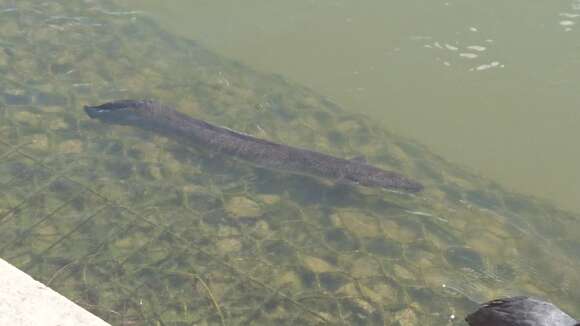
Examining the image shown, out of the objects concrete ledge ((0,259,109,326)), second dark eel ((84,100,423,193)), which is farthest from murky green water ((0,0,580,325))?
concrete ledge ((0,259,109,326))

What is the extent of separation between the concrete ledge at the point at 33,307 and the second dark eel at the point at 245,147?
3819mm

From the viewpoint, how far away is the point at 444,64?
11883mm

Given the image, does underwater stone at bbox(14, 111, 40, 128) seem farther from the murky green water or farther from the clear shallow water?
the clear shallow water

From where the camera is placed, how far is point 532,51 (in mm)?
12297

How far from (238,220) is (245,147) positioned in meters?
1.29

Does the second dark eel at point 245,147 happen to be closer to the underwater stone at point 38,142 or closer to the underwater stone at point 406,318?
the underwater stone at point 38,142

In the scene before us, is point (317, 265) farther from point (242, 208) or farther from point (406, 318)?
point (242, 208)

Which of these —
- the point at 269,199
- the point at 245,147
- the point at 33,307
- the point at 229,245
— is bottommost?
the point at 229,245

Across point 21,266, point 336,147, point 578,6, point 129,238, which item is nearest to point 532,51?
point 578,6

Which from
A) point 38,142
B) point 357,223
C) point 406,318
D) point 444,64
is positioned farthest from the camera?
point 444,64

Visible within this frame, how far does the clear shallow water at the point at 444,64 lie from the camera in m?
10.3

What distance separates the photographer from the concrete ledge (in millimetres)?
4577

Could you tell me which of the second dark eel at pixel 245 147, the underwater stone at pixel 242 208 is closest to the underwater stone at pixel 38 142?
the second dark eel at pixel 245 147

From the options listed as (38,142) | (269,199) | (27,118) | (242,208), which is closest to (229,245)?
(242,208)
